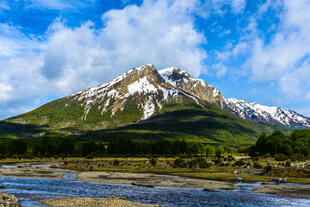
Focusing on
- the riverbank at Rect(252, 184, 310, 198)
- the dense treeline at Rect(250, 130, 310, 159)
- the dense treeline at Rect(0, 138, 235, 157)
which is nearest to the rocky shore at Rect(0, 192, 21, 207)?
the riverbank at Rect(252, 184, 310, 198)

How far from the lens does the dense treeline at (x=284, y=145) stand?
14312cm

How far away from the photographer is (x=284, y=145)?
479 ft

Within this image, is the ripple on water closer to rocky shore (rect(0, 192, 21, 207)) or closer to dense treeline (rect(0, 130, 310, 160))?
rocky shore (rect(0, 192, 21, 207))

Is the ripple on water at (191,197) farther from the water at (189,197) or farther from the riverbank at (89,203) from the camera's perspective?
the riverbank at (89,203)

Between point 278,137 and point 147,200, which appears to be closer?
point 147,200

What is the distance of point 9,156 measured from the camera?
6594 inches

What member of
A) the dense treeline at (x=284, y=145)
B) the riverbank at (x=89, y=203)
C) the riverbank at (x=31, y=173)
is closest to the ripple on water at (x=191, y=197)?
the riverbank at (x=89, y=203)

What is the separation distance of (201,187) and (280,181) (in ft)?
74.5

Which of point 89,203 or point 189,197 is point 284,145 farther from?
point 89,203

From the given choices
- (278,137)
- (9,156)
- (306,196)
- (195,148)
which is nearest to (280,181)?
(306,196)

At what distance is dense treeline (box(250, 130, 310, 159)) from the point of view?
143 metres

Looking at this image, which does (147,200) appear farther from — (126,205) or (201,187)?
(201,187)

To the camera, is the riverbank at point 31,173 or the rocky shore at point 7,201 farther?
the riverbank at point 31,173

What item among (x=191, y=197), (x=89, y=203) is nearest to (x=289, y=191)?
(x=191, y=197)
